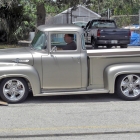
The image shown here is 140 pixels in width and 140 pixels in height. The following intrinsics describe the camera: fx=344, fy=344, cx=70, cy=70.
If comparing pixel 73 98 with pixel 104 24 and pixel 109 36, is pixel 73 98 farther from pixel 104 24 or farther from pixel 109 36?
pixel 104 24

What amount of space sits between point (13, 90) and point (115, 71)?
237 cm

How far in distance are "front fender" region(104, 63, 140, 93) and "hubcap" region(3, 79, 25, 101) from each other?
1953 mm

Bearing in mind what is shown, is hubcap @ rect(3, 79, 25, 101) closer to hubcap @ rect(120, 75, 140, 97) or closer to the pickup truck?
hubcap @ rect(120, 75, 140, 97)

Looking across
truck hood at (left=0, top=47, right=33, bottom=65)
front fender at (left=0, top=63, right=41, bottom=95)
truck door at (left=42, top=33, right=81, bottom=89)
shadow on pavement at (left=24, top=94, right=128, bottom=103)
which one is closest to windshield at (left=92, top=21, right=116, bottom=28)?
shadow on pavement at (left=24, top=94, right=128, bottom=103)

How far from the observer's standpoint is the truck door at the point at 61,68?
25.7ft

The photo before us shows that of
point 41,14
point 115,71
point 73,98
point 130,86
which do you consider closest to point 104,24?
point 41,14

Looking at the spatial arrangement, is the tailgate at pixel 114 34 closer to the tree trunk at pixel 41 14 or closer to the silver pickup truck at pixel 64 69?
the tree trunk at pixel 41 14

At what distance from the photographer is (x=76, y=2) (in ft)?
60.6

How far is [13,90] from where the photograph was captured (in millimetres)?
7797

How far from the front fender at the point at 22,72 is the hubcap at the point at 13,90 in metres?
0.23

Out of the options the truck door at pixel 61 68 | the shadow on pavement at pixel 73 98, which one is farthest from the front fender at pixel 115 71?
the truck door at pixel 61 68

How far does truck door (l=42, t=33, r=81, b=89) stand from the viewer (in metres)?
7.82

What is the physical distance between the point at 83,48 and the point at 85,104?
4.28ft

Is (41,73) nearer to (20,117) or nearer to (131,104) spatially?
(20,117)
